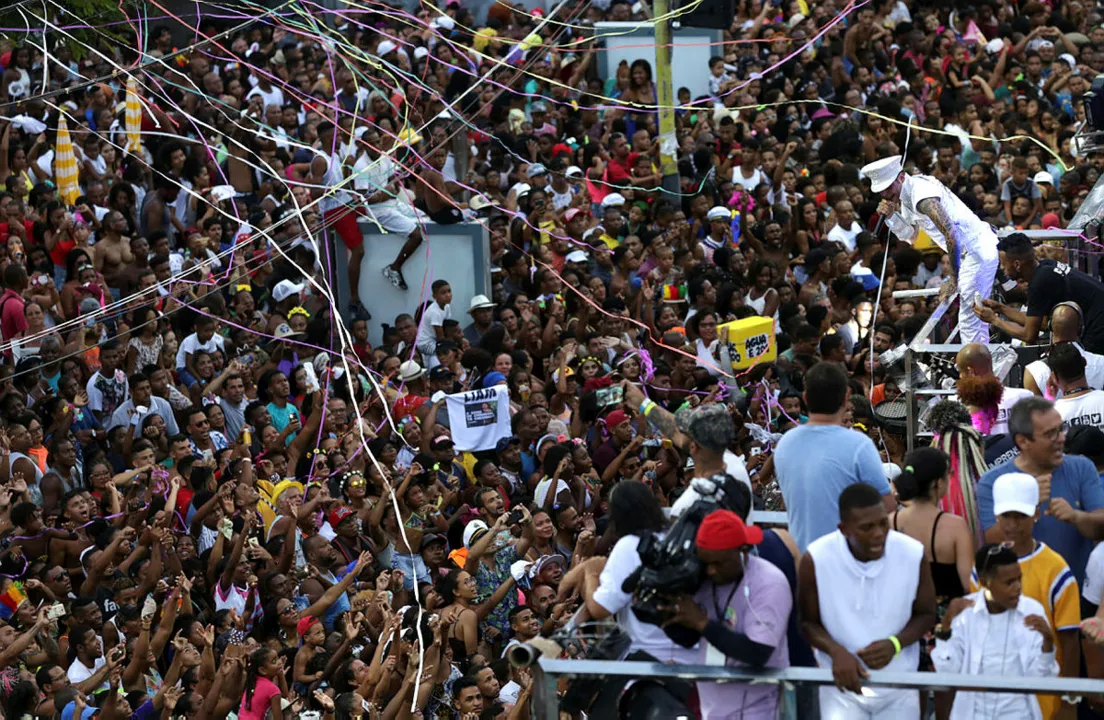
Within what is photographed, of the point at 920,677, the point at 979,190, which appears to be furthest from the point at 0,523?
the point at 979,190

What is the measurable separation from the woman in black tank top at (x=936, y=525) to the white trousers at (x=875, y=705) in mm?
345

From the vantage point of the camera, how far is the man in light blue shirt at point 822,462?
22.6 ft

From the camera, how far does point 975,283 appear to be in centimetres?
1069

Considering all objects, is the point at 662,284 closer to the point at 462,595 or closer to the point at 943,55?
the point at 462,595

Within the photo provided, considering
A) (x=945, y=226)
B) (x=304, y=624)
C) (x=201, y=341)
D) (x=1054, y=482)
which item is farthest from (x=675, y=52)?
(x=1054, y=482)

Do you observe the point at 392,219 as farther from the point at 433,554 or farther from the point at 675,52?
the point at 675,52

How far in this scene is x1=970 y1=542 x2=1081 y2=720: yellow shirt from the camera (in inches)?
257

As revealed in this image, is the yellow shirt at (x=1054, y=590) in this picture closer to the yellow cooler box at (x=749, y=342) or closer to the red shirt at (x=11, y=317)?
the yellow cooler box at (x=749, y=342)

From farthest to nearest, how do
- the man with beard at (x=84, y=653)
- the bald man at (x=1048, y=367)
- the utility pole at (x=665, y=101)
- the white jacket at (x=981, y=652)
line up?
the utility pole at (x=665, y=101) → the man with beard at (x=84, y=653) → the bald man at (x=1048, y=367) → the white jacket at (x=981, y=652)

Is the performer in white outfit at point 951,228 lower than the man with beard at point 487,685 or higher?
higher

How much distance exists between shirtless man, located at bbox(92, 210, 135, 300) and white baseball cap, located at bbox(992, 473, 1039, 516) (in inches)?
349

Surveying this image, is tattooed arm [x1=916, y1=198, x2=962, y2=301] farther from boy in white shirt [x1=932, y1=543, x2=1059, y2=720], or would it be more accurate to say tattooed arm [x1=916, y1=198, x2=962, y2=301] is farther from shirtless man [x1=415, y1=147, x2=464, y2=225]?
shirtless man [x1=415, y1=147, x2=464, y2=225]

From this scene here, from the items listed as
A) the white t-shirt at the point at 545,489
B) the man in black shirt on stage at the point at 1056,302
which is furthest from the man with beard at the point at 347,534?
the man in black shirt on stage at the point at 1056,302

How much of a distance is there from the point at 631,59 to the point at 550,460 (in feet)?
27.5
